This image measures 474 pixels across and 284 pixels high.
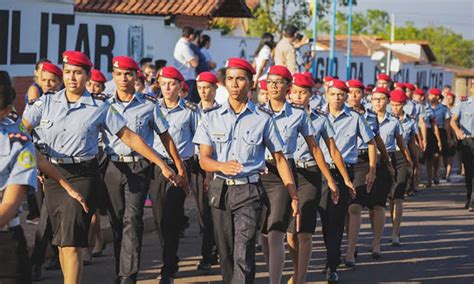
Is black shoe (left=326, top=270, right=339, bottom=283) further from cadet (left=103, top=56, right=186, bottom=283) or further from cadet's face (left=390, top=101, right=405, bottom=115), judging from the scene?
cadet's face (left=390, top=101, right=405, bottom=115)

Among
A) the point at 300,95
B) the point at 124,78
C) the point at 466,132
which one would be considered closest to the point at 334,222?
the point at 300,95

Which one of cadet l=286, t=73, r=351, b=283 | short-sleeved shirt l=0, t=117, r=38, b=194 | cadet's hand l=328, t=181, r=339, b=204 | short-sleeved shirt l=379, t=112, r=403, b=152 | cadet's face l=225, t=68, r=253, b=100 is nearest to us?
short-sleeved shirt l=0, t=117, r=38, b=194

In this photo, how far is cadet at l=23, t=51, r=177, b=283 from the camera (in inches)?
363

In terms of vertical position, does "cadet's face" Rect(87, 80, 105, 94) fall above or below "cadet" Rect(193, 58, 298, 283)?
above

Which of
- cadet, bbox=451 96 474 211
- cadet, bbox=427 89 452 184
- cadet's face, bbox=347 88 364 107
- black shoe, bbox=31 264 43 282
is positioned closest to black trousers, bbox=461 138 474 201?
cadet, bbox=451 96 474 211

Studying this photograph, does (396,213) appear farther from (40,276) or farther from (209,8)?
(209,8)

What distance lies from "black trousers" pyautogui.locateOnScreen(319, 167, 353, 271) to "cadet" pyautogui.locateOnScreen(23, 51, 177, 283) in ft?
9.51

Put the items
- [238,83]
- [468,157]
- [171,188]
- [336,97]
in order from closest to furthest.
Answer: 1. [238,83]
2. [171,188]
3. [336,97]
4. [468,157]

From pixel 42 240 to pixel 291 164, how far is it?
2342mm

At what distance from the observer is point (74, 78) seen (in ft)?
31.4

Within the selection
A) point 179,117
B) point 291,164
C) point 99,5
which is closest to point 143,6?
point 99,5

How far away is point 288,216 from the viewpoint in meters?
10.2

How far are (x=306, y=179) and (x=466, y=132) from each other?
10.4 meters

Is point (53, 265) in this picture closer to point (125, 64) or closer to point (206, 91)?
point (125, 64)
